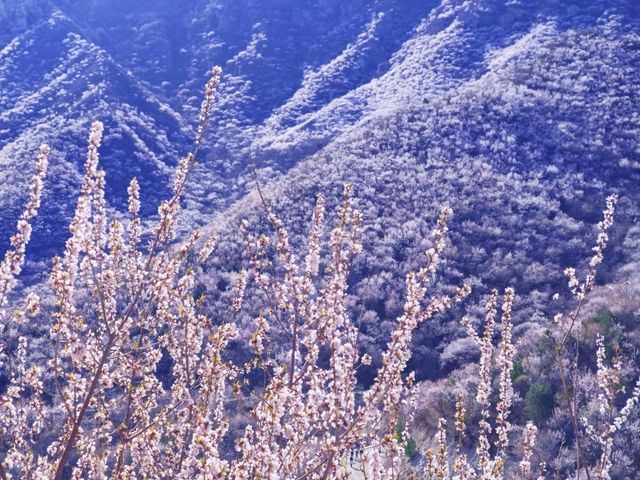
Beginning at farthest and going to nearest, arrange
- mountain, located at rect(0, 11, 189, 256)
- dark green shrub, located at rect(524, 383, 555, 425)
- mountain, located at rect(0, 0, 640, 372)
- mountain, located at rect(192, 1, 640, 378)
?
mountain, located at rect(0, 11, 189, 256)
mountain, located at rect(0, 0, 640, 372)
mountain, located at rect(192, 1, 640, 378)
dark green shrub, located at rect(524, 383, 555, 425)

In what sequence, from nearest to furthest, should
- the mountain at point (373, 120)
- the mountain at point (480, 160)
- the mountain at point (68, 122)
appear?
1. the mountain at point (480, 160)
2. the mountain at point (373, 120)
3. the mountain at point (68, 122)

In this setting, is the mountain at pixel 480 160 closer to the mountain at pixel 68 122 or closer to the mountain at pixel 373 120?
the mountain at pixel 373 120

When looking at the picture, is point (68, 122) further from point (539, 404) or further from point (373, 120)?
point (539, 404)

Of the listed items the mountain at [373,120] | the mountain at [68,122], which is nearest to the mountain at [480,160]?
the mountain at [373,120]

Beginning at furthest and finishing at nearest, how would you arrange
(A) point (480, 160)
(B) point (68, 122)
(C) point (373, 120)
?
(B) point (68, 122), (C) point (373, 120), (A) point (480, 160)

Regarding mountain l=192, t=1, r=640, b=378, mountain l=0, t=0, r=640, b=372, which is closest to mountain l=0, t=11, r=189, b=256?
mountain l=0, t=0, r=640, b=372

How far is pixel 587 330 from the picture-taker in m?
13.3

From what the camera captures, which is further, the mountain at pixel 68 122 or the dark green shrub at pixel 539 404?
the mountain at pixel 68 122

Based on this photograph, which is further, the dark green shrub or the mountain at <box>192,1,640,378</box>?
the mountain at <box>192,1,640,378</box>

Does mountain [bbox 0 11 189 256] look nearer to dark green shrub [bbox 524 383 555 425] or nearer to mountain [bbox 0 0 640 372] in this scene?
mountain [bbox 0 0 640 372]

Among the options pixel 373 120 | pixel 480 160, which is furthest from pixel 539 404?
pixel 373 120

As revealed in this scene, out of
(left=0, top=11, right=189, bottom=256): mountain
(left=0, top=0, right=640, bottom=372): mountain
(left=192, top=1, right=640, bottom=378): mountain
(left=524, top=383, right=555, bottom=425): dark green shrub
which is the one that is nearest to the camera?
(left=524, top=383, right=555, bottom=425): dark green shrub

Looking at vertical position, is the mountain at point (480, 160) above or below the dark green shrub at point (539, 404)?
below

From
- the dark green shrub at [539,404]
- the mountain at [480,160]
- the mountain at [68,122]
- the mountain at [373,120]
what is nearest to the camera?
the dark green shrub at [539,404]
